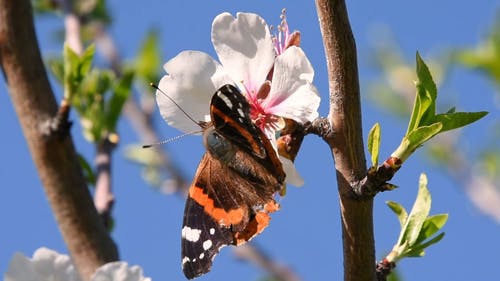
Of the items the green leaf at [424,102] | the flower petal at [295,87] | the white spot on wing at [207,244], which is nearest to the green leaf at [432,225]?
the green leaf at [424,102]

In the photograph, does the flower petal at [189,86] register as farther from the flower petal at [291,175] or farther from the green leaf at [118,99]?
the green leaf at [118,99]

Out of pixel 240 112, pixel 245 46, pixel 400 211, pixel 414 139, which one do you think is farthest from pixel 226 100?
pixel 400 211

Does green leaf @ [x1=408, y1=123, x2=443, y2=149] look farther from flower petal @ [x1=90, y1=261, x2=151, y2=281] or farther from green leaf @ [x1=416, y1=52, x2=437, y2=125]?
flower petal @ [x1=90, y1=261, x2=151, y2=281]

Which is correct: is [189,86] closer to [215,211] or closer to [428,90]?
[215,211]

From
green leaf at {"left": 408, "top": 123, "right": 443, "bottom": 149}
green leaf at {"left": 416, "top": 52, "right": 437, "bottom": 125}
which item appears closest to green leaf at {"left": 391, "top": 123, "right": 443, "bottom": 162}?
green leaf at {"left": 408, "top": 123, "right": 443, "bottom": 149}

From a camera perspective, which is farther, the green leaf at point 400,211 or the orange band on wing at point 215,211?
the green leaf at point 400,211

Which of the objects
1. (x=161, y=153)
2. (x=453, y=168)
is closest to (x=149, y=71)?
(x=161, y=153)

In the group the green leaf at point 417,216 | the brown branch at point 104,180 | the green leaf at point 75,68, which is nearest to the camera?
the green leaf at point 417,216
